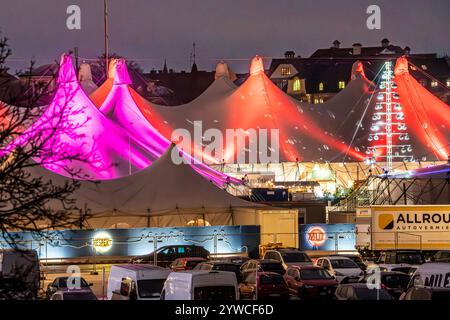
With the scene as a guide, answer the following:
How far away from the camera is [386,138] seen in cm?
5191

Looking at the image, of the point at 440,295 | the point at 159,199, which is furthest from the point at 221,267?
the point at 159,199

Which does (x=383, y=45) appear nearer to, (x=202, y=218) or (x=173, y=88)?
(x=173, y=88)

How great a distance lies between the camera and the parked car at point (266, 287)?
22.8m

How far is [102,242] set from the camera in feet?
107

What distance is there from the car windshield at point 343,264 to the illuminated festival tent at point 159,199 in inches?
333

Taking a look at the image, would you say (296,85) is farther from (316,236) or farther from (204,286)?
(204,286)

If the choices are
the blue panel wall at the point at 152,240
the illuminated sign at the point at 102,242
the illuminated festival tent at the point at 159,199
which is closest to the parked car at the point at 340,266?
the blue panel wall at the point at 152,240

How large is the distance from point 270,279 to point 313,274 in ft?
4.86

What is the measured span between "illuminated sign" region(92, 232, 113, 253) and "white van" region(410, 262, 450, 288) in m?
16.3

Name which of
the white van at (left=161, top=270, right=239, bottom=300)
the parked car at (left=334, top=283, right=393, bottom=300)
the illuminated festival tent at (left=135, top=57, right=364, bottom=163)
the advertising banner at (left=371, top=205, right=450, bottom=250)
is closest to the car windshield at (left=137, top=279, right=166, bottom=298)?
the white van at (left=161, top=270, right=239, bottom=300)

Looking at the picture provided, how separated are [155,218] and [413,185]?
10658 mm

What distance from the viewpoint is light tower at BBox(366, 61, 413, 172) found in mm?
51062

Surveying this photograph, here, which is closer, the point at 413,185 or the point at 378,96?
the point at 413,185
